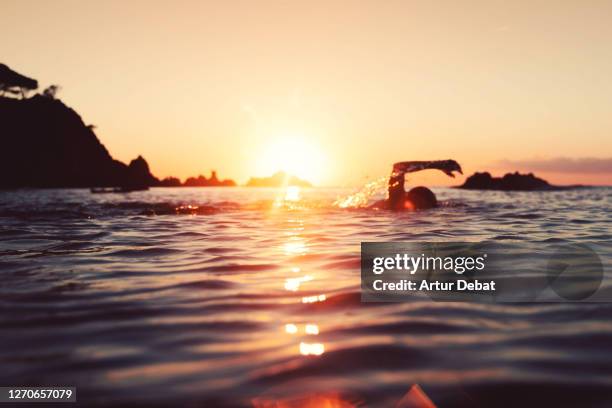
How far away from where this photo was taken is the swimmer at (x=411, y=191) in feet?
68.1

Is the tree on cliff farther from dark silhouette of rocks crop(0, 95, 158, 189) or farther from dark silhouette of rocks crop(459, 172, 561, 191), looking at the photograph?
dark silhouette of rocks crop(459, 172, 561, 191)

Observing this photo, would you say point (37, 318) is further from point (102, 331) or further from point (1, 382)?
point (1, 382)

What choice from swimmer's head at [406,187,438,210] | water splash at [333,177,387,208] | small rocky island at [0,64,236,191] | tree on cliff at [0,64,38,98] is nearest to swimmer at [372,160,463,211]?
swimmer's head at [406,187,438,210]

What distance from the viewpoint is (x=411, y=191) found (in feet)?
76.8

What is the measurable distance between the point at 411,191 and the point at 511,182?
7270 cm

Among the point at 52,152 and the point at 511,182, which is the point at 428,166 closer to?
the point at 511,182

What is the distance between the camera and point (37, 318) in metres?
4.36

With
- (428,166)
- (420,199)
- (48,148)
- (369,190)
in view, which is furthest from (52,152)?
(428,166)

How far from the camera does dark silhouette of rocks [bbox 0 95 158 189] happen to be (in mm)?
85875

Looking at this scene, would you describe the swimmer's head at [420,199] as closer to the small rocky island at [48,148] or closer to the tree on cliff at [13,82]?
the small rocky island at [48,148]

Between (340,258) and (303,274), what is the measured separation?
1533 mm

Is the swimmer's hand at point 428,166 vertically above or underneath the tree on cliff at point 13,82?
underneath

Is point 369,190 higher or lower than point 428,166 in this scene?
lower

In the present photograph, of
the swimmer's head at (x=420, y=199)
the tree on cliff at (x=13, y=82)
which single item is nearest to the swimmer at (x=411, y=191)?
the swimmer's head at (x=420, y=199)
